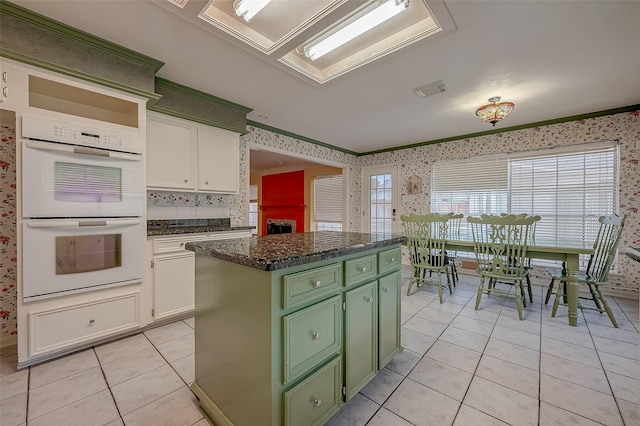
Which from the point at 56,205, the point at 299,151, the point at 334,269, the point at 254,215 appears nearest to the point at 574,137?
the point at 299,151

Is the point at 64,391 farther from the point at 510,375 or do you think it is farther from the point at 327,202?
the point at 327,202

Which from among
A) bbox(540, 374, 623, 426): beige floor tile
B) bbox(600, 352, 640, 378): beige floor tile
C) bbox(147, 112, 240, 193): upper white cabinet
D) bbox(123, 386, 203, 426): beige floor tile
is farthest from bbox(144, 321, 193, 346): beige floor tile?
bbox(600, 352, 640, 378): beige floor tile

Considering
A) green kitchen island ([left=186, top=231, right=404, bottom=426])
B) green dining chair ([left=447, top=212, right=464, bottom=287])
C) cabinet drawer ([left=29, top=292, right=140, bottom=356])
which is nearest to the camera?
green kitchen island ([left=186, top=231, right=404, bottom=426])

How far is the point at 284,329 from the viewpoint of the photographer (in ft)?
3.41

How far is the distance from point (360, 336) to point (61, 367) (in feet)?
6.80

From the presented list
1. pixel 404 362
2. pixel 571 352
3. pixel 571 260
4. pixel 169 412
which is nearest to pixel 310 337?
pixel 169 412

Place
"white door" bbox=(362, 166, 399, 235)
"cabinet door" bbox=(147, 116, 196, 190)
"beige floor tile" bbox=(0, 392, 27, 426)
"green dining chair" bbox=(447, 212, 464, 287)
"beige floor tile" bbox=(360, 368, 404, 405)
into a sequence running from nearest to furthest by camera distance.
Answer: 1. "beige floor tile" bbox=(0, 392, 27, 426)
2. "beige floor tile" bbox=(360, 368, 404, 405)
3. "cabinet door" bbox=(147, 116, 196, 190)
4. "green dining chair" bbox=(447, 212, 464, 287)
5. "white door" bbox=(362, 166, 399, 235)

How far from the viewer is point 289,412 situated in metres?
1.06

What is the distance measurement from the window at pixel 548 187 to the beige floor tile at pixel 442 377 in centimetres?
241

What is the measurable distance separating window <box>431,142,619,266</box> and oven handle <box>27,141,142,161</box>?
4.09 m

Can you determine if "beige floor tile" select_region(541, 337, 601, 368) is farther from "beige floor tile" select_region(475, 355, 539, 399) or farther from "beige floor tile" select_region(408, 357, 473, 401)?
"beige floor tile" select_region(408, 357, 473, 401)

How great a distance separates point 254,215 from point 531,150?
7.17 meters

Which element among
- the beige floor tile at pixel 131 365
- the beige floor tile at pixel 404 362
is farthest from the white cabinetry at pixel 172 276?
the beige floor tile at pixel 404 362

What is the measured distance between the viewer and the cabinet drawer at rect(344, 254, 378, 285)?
136 cm
